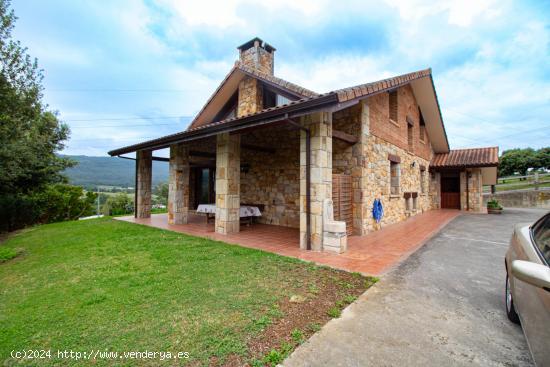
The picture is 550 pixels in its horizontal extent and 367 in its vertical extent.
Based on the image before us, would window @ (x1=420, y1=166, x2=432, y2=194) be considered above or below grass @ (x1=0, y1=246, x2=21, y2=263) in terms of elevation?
above

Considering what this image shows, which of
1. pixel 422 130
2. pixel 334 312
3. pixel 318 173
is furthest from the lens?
pixel 422 130

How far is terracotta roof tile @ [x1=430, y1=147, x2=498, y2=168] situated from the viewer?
13102 mm

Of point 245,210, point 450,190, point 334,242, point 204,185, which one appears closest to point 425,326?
point 334,242

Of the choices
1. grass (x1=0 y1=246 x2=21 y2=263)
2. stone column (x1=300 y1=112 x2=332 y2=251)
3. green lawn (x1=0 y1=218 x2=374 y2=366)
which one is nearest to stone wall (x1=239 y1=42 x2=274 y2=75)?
stone column (x1=300 y1=112 x2=332 y2=251)

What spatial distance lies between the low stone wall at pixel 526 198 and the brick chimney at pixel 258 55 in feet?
59.5

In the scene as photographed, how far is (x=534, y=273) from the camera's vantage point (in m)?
1.54

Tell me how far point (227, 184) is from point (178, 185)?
306 centimetres

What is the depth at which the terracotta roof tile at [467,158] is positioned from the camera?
13102 mm

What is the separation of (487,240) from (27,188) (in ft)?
57.5

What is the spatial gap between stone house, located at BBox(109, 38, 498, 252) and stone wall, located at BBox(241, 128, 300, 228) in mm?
40

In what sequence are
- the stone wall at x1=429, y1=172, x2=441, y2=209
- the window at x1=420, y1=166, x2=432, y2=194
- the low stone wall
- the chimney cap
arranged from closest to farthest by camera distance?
the chimney cap
the window at x1=420, y1=166, x2=432, y2=194
the low stone wall
the stone wall at x1=429, y1=172, x2=441, y2=209

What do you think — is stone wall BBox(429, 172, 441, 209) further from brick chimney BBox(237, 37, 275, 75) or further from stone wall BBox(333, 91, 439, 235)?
brick chimney BBox(237, 37, 275, 75)

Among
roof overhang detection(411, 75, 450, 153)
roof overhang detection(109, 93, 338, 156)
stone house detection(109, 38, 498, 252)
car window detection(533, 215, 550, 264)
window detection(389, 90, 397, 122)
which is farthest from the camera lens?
roof overhang detection(411, 75, 450, 153)

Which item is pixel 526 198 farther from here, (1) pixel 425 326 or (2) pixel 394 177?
(1) pixel 425 326
